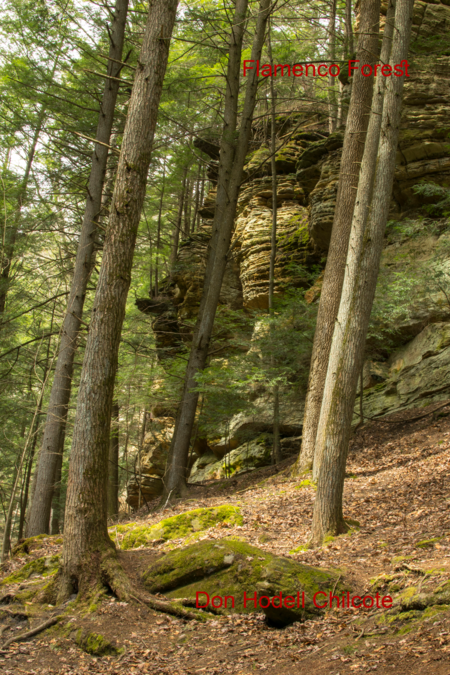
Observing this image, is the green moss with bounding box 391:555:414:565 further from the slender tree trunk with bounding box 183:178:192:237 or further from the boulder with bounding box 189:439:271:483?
the slender tree trunk with bounding box 183:178:192:237

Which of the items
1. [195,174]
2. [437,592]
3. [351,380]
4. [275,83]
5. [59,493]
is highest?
[275,83]

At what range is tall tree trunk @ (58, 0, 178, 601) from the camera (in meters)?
4.77

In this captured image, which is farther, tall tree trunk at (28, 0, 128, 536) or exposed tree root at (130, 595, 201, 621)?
tall tree trunk at (28, 0, 128, 536)

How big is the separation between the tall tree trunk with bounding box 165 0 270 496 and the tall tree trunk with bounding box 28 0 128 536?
8.57ft

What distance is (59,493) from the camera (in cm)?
1739

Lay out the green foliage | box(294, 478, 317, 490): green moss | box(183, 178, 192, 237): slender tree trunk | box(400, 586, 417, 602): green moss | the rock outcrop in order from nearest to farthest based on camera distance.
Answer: box(400, 586, 417, 602): green moss
box(294, 478, 317, 490): green moss
the green foliage
the rock outcrop
box(183, 178, 192, 237): slender tree trunk

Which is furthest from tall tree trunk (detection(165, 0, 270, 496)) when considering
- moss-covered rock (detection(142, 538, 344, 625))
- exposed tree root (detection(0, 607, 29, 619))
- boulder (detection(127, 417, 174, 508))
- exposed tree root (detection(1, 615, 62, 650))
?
boulder (detection(127, 417, 174, 508))

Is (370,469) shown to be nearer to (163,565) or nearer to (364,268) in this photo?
(364,268)

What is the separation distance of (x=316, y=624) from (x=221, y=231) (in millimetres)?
9056

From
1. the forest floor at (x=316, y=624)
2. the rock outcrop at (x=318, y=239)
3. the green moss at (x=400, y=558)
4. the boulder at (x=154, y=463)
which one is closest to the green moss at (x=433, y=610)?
the forest floor at (x=316, y=624)

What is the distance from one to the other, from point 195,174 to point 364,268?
15.1m

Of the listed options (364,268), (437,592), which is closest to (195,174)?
(364,268)

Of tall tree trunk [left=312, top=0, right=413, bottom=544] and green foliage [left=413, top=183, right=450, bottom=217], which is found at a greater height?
green foliage [left=413, top=183, right=450, bottom=217]

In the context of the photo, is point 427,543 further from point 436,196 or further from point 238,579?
point 436,196
